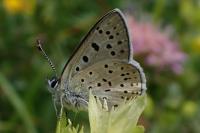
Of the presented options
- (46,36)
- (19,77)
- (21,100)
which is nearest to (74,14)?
(46,36)

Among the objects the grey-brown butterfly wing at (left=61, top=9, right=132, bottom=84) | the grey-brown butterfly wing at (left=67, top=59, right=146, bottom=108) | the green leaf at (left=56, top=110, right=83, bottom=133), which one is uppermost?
the grey-brown butterfly wing at (left=61, top=9, right=132, bottom=84)

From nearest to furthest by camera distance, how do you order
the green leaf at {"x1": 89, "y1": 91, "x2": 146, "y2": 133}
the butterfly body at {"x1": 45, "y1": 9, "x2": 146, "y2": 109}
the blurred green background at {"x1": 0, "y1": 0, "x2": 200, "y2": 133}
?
the green leaf at {"x1": 89, "y1": 91, "x2": 146, "y2": 133} → the butterfly body at {"x1": 45, "y1": 9, "x2": 146, "y2": 109} → the blurred green background at {"x1": 0, "y1": 0, "x2": 200, "y2": 133}

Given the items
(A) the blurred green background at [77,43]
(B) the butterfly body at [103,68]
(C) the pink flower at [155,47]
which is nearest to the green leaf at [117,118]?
(B) the butterfly body at [103,68]

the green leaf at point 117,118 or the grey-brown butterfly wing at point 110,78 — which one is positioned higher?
the grey-brown butterfly wing at point 110,78

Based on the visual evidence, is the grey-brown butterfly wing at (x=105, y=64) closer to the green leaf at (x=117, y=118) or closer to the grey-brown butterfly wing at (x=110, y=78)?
the grey-brown butterfly wing at (x=110, y=78)

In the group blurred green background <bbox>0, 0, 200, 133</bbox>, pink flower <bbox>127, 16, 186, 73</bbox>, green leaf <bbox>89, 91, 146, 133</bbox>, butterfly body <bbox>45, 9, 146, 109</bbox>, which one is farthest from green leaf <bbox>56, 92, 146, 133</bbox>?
pink flower <bbox>127, 16, 186, 73</bbox>

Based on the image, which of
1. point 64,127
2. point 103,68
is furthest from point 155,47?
point 64,127

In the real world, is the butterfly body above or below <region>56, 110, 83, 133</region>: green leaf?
above

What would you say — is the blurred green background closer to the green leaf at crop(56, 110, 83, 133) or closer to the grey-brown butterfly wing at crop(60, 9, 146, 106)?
the grey-brown butterfly wing at crop(60, 9, 146, 106)

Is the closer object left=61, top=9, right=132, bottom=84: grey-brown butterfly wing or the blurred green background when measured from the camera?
left=61, top=9, right=132, bottom=84: grey-brown butterfly wing
